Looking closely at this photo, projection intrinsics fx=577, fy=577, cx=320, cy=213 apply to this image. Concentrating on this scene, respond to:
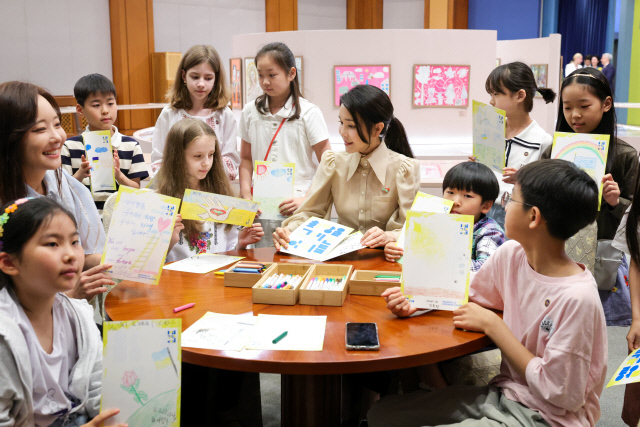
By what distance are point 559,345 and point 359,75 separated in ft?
16.8

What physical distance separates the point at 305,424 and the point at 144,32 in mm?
10126

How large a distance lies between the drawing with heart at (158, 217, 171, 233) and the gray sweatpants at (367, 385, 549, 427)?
967mm

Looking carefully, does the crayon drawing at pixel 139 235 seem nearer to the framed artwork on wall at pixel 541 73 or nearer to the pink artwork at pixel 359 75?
the pink artwork at pixel 359 75

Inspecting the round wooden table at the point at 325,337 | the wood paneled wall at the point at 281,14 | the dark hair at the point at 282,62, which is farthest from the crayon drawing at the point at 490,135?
the wood paneled wall at the point at 281,14

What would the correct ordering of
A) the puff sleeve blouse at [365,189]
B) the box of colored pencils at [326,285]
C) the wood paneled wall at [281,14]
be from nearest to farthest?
the box of colored pencils at [326,285] < the puff sleeve blouse at [365,189] < the wood paneled wall at [281,14]

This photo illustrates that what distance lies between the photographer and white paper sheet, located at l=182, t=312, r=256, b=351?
5.41ft

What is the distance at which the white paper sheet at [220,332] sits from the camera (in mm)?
1650

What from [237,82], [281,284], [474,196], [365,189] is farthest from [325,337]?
[237,82]

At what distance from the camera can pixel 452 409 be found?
1754 mm

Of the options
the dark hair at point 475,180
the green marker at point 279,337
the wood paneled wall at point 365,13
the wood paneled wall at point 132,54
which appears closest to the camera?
the green marker at point 279,337

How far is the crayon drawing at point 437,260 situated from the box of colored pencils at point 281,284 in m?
0.39

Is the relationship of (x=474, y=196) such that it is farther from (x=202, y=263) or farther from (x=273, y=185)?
(x=202, y=263)

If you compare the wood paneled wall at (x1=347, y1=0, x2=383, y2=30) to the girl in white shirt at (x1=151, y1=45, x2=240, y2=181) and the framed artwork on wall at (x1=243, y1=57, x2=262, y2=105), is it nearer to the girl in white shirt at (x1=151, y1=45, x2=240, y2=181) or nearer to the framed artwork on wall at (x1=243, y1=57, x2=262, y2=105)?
the framed artwork on wall at (x1=243, y1=57, x2=262, y2=105)

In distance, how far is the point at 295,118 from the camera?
363cm
